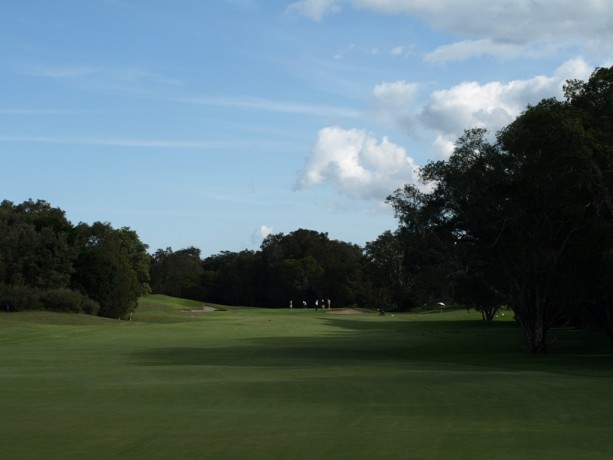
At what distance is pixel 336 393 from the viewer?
70.6 ft

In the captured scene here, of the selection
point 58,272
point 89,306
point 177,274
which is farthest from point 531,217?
point 177,274

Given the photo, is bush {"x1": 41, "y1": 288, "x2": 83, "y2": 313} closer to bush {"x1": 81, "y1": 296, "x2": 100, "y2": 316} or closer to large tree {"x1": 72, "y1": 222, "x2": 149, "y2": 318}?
bush {"x1": 81, "y1": 296, "x2": 100, "y2": 316}

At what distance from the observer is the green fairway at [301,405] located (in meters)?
13.4

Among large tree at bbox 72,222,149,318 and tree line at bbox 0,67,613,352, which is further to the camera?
large tree at bbox 72,222,149,318

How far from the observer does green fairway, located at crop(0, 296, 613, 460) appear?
1339cm

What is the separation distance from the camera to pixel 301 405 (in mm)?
19125

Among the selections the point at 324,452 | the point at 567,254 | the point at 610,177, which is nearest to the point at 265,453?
the point at 324,452

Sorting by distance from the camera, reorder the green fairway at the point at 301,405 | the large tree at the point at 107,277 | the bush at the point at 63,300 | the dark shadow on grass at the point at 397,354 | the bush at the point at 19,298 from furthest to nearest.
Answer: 1. the large tree at the point at 107,277
2. the bush at the point at 63,300
3. the bush at the point at 19,298
4. the dark shadow on grass at the point at 397,354
5. the green fairway at the point at 301,405

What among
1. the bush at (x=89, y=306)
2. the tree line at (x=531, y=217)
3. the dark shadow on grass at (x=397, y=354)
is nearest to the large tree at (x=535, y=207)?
the tree line at (x=531, y=217)

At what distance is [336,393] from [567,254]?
23.2m

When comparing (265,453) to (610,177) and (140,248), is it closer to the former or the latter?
(610,177)

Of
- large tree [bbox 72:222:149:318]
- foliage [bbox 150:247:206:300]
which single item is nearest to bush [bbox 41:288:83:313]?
large tree [bbox 72:222:149:318]

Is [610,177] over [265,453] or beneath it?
over

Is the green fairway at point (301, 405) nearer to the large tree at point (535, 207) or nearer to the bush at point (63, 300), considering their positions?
the large tree at point (535, 207)
